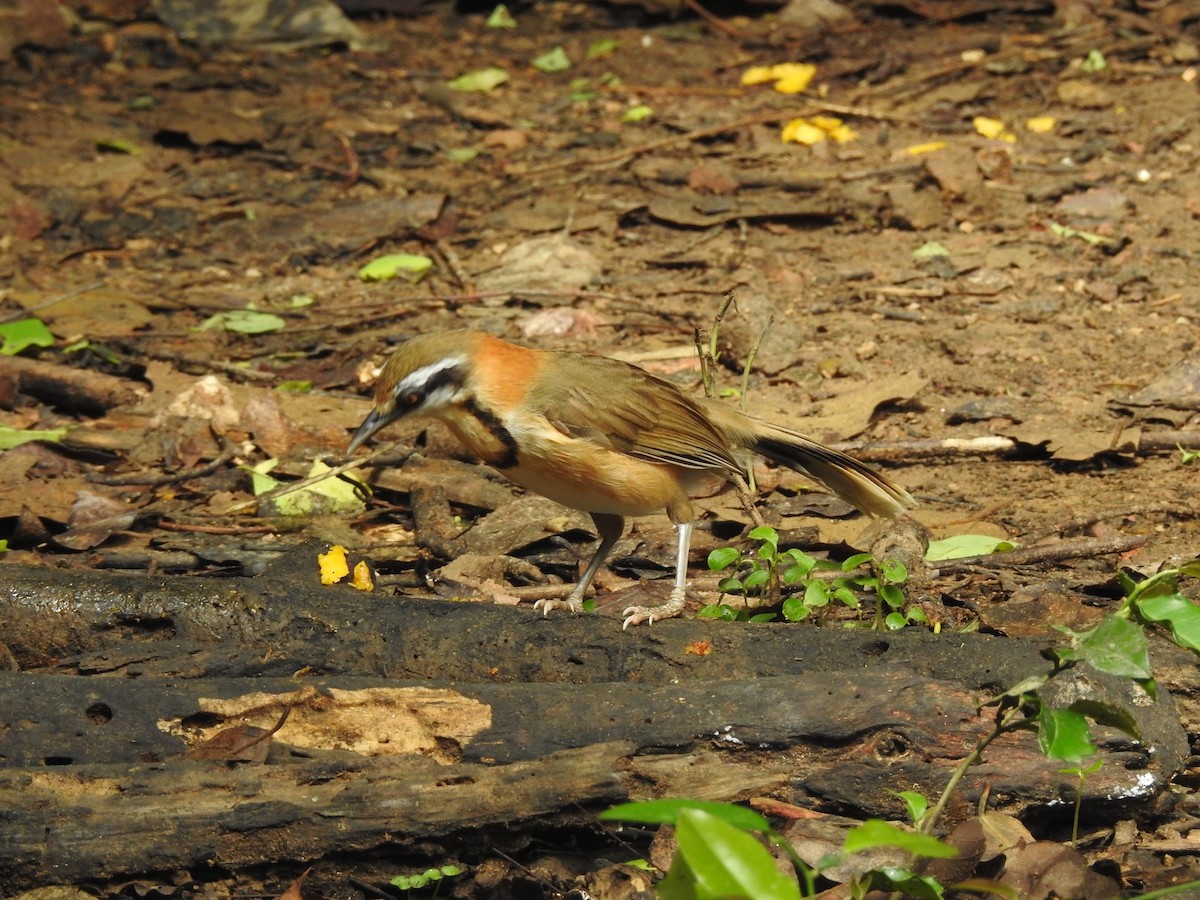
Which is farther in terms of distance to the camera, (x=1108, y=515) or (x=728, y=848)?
(x=1108, y=515)

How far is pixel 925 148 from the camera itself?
440 inches

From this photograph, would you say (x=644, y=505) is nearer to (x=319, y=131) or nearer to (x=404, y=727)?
(x=404, y=727)

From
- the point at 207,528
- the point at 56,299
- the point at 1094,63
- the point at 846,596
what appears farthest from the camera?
the point at 1094,63

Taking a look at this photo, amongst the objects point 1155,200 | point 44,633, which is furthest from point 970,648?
point 1155,200

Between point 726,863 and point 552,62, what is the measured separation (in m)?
12.1

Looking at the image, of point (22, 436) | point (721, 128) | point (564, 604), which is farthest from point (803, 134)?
point (564, 604)

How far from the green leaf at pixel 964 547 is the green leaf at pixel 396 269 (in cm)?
503

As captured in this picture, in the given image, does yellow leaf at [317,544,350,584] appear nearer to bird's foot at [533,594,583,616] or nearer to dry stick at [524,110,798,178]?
bird's foot at [533,594,583,616]

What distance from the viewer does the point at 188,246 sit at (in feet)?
34.5

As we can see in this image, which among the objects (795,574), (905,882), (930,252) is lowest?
(930,252)

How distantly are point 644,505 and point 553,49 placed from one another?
979 centimetres

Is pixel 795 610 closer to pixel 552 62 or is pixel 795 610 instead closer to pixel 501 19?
pixel 552 62

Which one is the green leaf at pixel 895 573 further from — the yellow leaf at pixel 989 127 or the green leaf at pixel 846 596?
the yellow leaf at pixel 989 127

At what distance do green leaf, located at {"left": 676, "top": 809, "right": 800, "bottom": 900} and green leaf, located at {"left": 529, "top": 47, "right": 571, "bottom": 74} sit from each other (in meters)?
11.9
